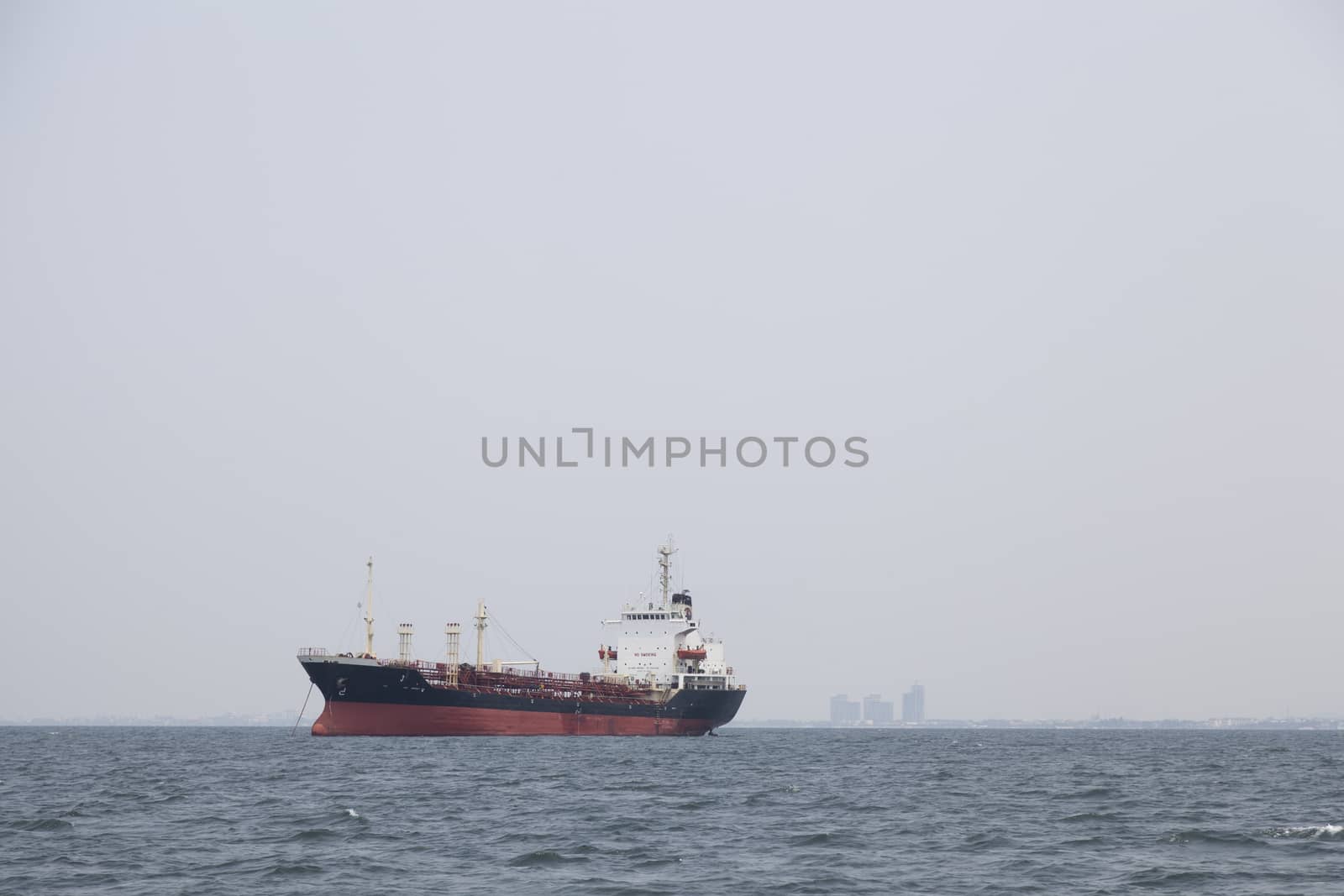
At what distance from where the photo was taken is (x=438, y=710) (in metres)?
81.1

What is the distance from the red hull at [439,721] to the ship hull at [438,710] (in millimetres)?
55

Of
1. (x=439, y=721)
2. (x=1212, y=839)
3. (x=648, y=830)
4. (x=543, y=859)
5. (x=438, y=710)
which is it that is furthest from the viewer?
(x=439, y=721)

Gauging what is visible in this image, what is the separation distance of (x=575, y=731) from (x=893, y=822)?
2159 inches

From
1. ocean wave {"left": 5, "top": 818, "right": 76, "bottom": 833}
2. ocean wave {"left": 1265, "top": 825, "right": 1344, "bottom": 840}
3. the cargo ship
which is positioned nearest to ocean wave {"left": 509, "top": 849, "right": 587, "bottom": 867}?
ocean wave {"left": 5, "top": 818, "right": 76, "bottom": 833}

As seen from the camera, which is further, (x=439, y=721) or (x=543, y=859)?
(x=439, y=721)

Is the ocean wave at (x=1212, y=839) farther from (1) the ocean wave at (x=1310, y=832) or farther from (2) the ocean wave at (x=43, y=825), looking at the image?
(2) the ocean wave at (x=43, y=825)

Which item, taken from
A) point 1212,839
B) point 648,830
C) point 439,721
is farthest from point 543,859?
point 439,721

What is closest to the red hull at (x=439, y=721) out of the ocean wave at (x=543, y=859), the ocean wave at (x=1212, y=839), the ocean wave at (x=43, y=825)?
the ocean wave at (x=43, y=825)

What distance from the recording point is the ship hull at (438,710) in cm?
7906

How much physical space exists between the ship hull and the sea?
12154 mm

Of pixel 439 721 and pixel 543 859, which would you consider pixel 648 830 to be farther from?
pixel 439 721

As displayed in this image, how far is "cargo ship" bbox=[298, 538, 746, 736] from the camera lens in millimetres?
79625

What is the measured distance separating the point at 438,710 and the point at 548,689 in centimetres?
1055

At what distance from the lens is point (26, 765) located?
72.4 metres
